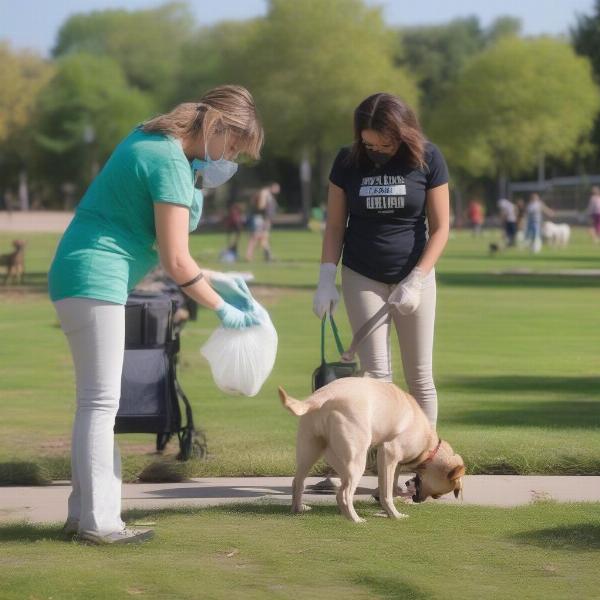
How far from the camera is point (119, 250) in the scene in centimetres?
603

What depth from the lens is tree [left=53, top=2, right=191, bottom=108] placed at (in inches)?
4909

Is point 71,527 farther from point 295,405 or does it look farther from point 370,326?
point 370,326

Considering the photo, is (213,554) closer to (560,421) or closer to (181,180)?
(181,180)

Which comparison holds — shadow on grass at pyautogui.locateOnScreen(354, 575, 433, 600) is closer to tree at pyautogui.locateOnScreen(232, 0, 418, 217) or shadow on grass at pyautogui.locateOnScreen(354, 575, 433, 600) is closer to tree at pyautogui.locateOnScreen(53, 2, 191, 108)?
tree at pyautogui.locateOnScreen(232, 0, 418, 217)

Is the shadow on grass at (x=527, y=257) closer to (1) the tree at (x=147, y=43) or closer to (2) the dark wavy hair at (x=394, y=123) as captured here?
(2) the dark wavy hair at (x=394, y=123)

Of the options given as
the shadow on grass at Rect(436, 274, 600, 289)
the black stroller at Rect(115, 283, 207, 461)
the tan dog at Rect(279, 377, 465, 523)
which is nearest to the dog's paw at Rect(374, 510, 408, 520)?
the tan dog at Rect(279, 377, 465, 523)

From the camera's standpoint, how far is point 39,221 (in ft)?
271

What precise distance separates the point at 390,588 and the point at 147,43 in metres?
125

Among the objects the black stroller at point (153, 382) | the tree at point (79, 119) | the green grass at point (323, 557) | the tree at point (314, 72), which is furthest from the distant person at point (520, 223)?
the tree at point (79, 119)

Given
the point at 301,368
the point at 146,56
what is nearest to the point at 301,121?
the point at 146,56

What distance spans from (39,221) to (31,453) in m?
75.3

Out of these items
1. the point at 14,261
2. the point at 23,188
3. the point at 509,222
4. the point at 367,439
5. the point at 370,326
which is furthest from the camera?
the point at 23,188

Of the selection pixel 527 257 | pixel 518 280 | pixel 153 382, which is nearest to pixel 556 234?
pixel 527 257

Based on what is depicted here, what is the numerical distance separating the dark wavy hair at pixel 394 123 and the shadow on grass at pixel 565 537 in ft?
6.27
